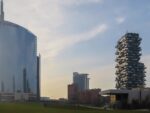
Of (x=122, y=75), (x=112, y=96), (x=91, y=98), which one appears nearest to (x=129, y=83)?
(x=122, y=75)

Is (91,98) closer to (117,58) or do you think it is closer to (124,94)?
(117,58)

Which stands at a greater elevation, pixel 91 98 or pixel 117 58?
pixel 117 58

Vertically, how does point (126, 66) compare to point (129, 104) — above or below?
above

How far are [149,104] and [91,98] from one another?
326 feet

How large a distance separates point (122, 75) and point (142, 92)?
275 ft

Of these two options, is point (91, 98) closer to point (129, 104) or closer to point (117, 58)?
point (117, 58)

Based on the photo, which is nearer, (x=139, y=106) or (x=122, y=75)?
(x=139, y=106)

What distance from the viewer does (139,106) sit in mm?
100562

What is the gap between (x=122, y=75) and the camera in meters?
196

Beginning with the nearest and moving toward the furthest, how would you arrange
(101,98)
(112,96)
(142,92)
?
1. (142,92)
2. (112,96)
3. (101,98)

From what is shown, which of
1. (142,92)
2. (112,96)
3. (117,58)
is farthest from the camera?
(117,58)

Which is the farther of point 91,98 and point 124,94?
point 91,98

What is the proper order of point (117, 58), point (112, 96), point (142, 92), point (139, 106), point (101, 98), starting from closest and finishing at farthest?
point (139, 106) < point (142, 92) < point (112, 96) < point (101, 98) < point (117, 58)

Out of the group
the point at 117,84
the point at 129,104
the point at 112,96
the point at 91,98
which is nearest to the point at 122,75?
the point at 117,84
